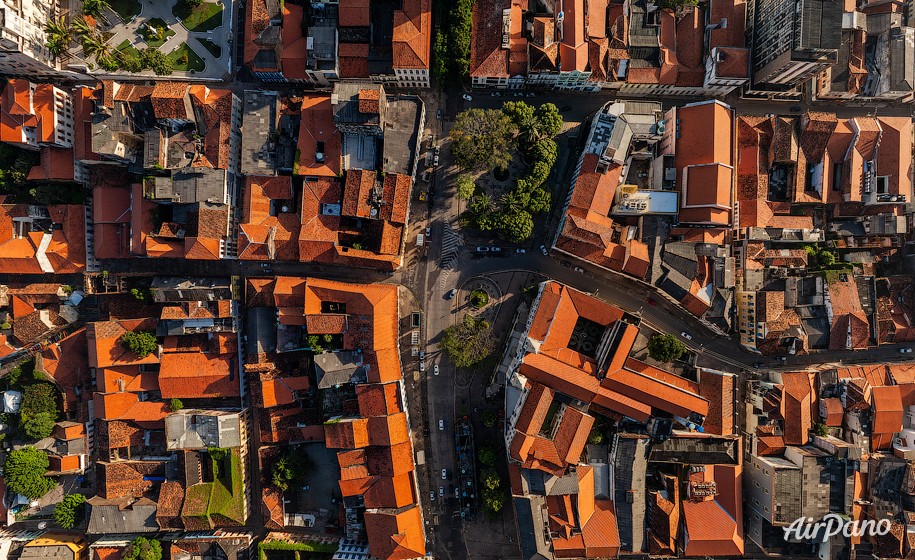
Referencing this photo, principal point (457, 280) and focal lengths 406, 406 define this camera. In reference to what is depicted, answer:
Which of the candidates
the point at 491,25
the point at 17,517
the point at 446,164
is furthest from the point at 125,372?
the point at 491,25

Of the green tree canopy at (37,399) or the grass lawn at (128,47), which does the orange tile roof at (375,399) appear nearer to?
the green tree canopy at (37,399)

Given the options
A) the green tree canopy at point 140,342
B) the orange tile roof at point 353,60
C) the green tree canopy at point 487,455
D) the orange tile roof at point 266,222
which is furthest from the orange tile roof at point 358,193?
the green tree canopy at point 487,455

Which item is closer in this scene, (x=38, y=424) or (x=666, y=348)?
(x=666, y=348)

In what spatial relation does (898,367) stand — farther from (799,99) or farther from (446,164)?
(446,164)

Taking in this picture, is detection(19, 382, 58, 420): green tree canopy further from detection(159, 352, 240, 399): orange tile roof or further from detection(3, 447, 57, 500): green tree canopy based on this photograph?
detection(159, 352, 240, 399): orange tile roof

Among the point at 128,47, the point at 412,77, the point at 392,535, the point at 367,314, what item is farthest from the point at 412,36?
the point at 392,535

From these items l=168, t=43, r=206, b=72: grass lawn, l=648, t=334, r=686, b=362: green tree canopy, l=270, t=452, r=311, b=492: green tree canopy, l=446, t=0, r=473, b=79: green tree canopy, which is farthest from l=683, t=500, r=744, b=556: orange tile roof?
l=168, t=43, r=206, b=72: grass lawn

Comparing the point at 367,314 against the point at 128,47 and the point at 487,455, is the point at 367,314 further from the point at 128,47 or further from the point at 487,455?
the point at 128,47
